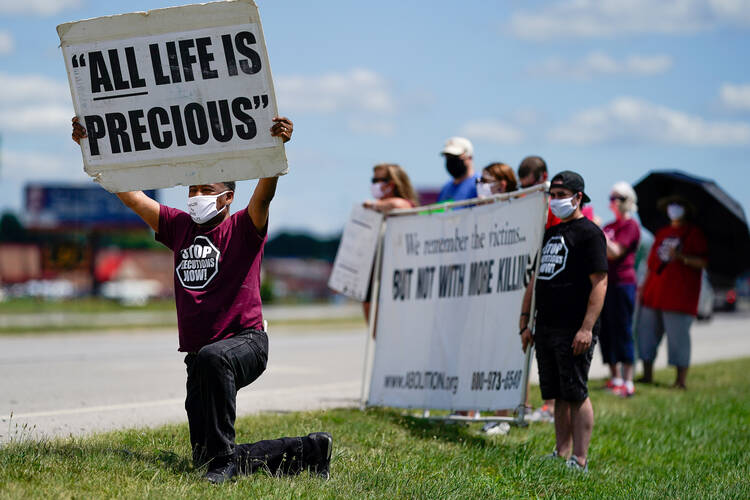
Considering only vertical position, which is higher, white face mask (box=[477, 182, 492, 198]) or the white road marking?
white face mask (box=[477, 182, 492, 198])

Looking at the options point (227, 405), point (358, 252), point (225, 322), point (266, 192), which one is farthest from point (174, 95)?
point (358, 252)

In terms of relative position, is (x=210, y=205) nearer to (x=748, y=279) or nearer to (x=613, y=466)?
(x=613, y=466)

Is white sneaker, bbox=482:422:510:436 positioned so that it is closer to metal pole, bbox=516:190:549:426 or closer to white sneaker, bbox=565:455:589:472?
metal pole, bbox=516:190:549:426

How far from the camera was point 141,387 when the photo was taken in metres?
11.1

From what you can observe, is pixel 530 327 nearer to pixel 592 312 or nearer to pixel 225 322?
pixel 592 312

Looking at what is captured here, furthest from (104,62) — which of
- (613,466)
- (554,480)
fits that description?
(613,466)

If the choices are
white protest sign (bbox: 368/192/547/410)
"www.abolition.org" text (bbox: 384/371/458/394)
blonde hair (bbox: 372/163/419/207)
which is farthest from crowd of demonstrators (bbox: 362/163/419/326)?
"www.abolition.org" text (bbox: 384/371/458/394)

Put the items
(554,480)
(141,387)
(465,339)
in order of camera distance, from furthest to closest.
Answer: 1. (141,387)
2. (465,339)
3. (554,480)

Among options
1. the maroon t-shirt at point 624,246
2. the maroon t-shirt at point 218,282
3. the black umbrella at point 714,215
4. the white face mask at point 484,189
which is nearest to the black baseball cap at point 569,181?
the white face mask at point 484,189

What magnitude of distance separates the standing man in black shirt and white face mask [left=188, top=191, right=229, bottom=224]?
2505 millimetres

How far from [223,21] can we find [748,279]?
70.3m

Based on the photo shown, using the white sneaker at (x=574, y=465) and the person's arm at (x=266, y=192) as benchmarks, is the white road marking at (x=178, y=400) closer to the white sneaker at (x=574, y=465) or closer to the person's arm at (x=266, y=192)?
the person's arm at (x=266, y=192)

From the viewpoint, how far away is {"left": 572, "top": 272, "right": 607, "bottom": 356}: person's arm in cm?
661

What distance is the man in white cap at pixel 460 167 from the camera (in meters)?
8.90
